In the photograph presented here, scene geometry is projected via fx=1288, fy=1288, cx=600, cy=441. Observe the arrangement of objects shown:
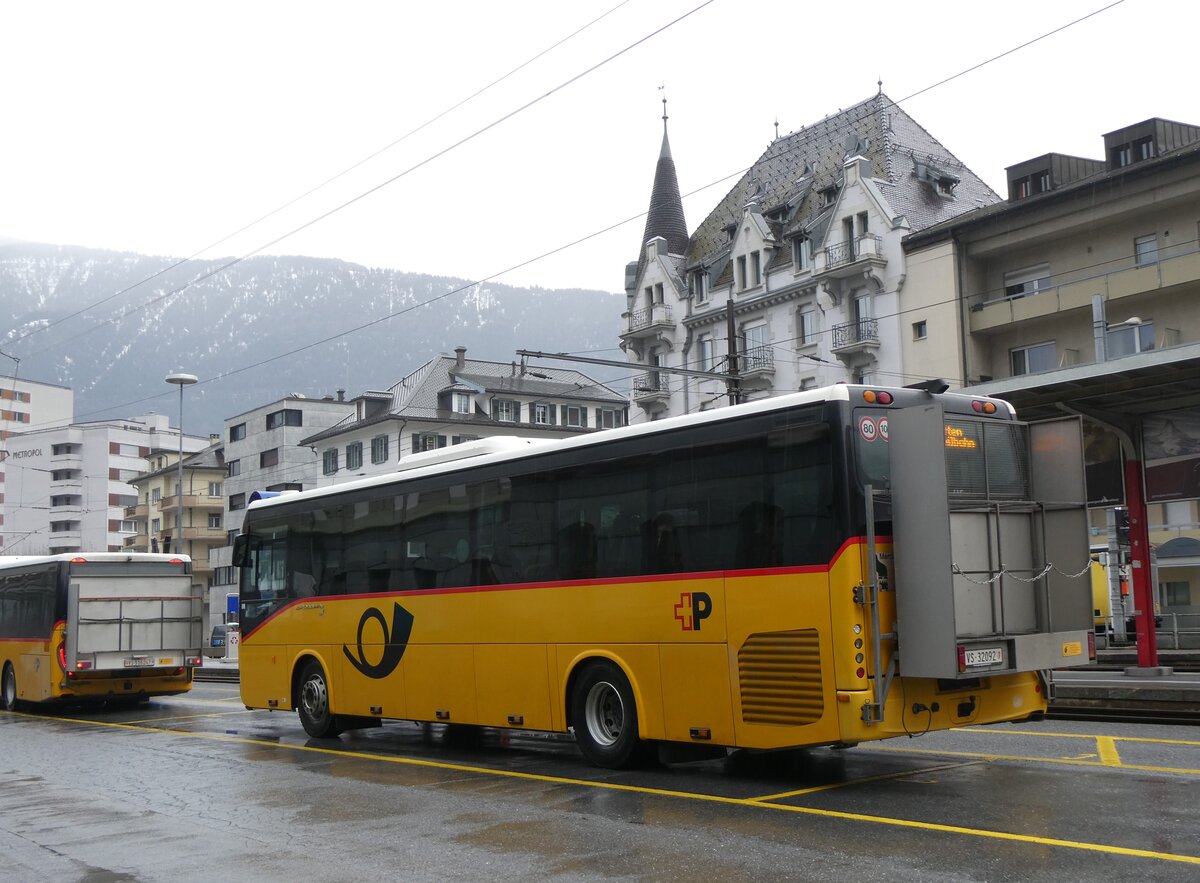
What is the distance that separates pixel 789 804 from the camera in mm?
9883

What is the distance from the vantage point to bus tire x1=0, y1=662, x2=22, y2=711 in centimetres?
2501

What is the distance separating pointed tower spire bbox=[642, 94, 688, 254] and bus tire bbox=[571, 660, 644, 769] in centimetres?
5485

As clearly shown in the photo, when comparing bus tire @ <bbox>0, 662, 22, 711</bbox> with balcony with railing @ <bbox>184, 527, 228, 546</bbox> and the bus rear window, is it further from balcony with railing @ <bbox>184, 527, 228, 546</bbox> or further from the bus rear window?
balcony with railing @ <bbox>184, 527, 228, 546</bbox>

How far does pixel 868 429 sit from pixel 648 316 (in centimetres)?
5409

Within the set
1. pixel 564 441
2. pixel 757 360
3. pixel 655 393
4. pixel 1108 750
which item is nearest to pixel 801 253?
pixel 757 360

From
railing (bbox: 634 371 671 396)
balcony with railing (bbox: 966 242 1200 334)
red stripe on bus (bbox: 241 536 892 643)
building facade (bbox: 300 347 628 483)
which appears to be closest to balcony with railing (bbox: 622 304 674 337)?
railing (bbox: 634 371 671 396)

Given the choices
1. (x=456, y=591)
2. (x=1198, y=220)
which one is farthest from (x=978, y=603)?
(x=1198, y=220)

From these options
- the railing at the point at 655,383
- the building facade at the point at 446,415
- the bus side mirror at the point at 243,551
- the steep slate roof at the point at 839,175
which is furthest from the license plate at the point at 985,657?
the building facade at the point at 446,415

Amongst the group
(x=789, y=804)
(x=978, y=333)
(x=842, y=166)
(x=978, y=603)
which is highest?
(x=842, y=166)

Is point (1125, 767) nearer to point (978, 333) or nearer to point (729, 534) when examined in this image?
point (729, 534)

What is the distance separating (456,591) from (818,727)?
215 inches

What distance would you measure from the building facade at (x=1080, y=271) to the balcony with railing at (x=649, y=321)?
1546 centimetres

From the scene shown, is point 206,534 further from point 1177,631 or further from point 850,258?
point 1177,631

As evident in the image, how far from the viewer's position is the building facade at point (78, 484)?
12938cm
